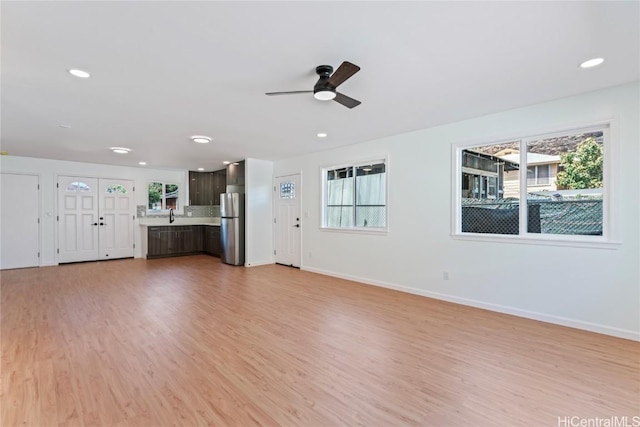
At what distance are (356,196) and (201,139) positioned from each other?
2.89 meters

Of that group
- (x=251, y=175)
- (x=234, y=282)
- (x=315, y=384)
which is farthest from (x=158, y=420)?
(x=251, y=175)

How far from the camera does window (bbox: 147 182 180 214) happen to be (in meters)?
8.38

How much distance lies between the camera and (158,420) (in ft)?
5.86

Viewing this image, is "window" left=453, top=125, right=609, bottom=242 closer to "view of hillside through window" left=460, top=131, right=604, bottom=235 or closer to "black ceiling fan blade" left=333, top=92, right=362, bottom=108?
"view of hillside through window" left=460, top=131, right=604, bottom=235

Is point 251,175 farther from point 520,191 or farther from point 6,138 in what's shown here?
point 520,191

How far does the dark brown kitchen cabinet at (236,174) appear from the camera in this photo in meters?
6.99

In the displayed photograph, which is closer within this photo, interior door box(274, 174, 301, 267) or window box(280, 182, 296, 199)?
interior door box(274, 174, 301, 267)

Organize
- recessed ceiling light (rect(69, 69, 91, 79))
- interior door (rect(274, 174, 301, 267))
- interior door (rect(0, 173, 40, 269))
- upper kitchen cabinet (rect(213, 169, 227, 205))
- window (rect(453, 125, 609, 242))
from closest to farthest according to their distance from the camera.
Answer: recessed ceiling light (rect(69, 69, 91, 79)) → window (rect(453, 125, 609, 242)) → interior door (rect(0, 173, 40, 269)) → interior door (rect(274, 174, 301, 267)) → upper kitchen cabinet (rect(213, 169, 227, 205))

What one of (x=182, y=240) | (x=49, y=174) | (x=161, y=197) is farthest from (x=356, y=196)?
(x=49, y=174)

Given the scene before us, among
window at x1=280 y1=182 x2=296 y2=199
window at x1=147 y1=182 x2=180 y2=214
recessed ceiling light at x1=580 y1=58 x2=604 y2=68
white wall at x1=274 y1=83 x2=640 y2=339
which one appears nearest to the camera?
recessed ceiling light at x1=580 y1=58 x2=604 y2=68

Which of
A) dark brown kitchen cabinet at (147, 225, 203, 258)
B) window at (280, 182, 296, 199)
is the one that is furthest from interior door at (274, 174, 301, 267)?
dark brown kitchen cabinet at (147, 225, 203, 258)

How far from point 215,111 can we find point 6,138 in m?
4.09

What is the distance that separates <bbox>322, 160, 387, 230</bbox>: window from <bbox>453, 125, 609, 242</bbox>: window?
1.33m

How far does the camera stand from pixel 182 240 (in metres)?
8.42
